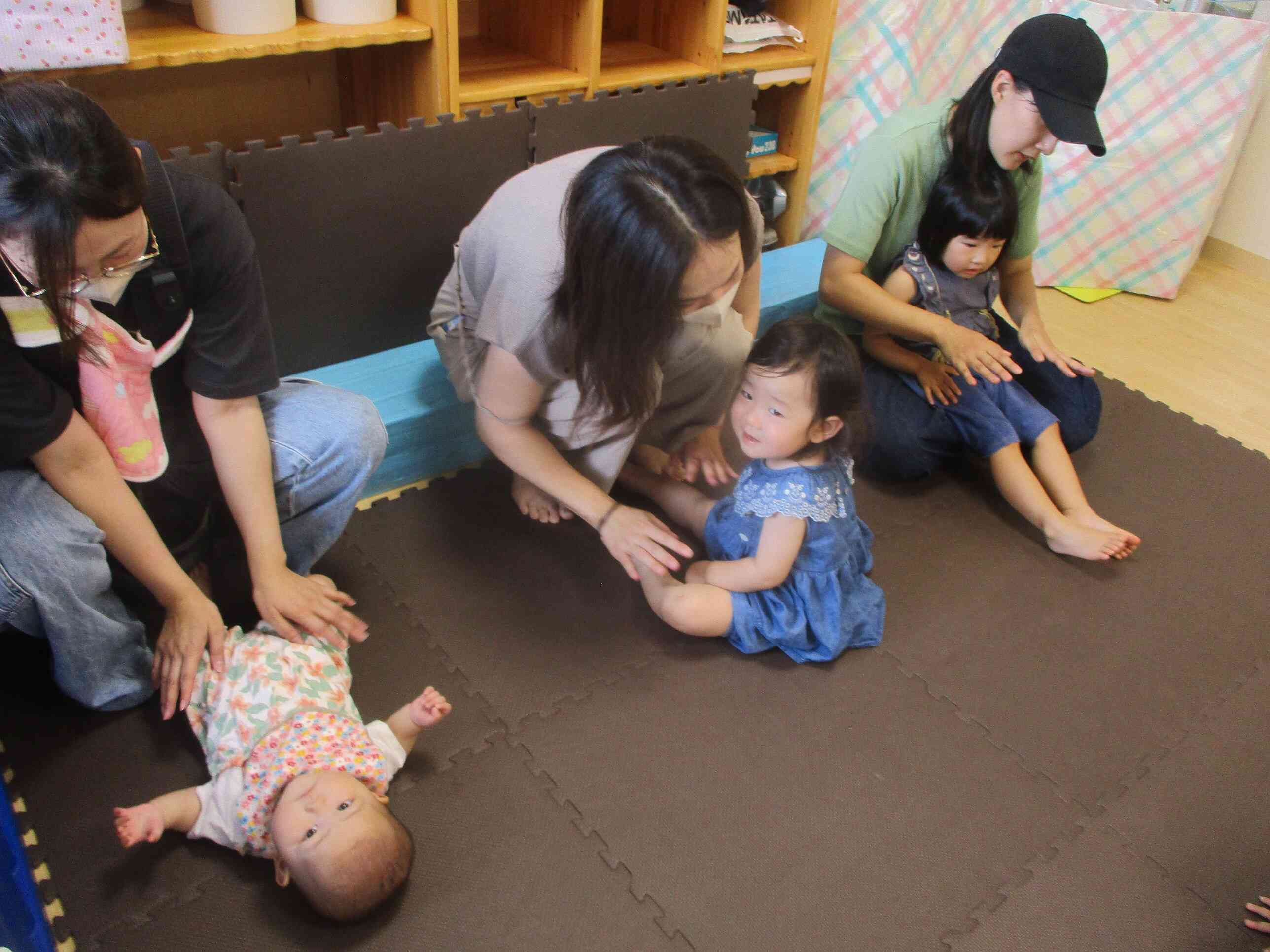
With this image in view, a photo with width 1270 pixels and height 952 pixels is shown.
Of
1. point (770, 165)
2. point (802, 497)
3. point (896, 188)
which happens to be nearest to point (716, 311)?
point (802, 497)

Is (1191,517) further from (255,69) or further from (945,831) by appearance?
(255,69)

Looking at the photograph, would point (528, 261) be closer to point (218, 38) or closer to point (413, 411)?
point (413, 411)

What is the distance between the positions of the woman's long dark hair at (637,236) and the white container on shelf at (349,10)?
84 cm

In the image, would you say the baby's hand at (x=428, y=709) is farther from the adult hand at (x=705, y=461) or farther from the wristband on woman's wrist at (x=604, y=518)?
the adult hand at (x=705, y=461)

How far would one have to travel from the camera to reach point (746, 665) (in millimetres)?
1469

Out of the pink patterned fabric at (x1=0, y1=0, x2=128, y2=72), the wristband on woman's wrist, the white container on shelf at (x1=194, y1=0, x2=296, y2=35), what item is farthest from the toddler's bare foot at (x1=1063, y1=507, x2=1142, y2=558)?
the pink patterned fabric at (x1=0, y1=0, x2=128, y2=72)

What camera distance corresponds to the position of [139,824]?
108cm

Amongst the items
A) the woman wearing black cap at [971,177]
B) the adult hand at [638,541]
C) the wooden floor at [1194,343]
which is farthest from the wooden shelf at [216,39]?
the wooden floor at [1194,343]

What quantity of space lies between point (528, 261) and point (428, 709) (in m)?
0.60

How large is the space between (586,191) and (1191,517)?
136 cm

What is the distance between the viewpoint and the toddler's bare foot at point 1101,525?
66.9 inches

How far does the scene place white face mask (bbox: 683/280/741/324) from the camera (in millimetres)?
1234

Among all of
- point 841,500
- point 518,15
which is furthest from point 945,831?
point 518,15

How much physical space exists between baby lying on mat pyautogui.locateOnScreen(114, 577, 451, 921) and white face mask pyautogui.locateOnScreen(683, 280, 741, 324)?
59 centimetres
